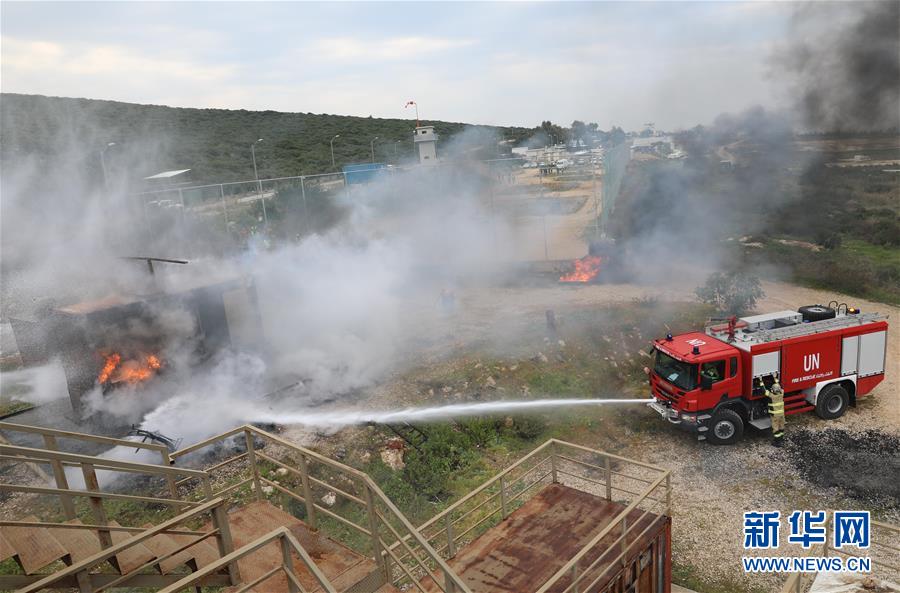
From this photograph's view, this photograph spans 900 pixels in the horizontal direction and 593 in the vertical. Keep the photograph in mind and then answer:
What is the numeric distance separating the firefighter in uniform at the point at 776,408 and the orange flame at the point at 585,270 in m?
11.7

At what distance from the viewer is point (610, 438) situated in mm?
12125

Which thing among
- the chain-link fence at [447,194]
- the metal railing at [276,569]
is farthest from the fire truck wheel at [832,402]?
the chain-link fence at [447,194]

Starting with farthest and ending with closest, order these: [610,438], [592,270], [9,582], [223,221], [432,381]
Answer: [223,221]
[592,270]
[432,381]
[610,438]
[9,582]

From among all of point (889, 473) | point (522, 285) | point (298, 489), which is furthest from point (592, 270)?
point (298, 489)

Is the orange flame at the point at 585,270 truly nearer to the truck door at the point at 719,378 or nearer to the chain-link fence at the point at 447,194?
the chain-link fence at the point at 447,194

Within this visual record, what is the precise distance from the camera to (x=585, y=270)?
2322 cm

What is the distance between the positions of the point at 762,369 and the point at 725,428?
1.32 meters

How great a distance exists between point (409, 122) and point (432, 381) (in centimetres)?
9129

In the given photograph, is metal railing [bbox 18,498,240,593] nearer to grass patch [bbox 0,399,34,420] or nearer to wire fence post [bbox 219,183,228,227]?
grass patch [bbox 0,399,34,420]

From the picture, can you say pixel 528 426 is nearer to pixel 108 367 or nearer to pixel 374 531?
pixel 374 531

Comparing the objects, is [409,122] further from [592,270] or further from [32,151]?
[592,270]

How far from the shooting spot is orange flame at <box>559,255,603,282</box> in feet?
75.4

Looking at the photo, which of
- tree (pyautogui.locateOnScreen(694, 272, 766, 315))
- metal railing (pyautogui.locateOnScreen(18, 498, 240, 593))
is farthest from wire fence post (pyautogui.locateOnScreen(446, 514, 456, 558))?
tree (pyautogui.locateOnScreen(694, 272, 766, 315))

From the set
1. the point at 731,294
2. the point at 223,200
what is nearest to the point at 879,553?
the point at 731,294
